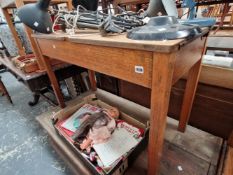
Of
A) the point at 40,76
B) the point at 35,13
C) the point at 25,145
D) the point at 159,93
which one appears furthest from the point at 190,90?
the point at 25,145

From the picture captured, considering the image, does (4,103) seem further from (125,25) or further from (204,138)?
(204,138)

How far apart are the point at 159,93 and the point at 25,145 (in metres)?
1.27

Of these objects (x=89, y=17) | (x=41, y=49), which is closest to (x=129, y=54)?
(x=89, y=17)

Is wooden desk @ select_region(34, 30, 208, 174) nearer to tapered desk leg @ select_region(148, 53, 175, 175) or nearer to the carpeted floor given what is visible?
tapered desk leg @ select_region(148, 53, 175, 175)

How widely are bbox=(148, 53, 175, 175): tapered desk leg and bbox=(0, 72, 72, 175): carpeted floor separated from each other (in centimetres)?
74

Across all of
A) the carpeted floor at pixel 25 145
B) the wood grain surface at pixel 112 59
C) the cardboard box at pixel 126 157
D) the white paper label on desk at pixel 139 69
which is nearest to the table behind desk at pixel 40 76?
the cardboard box at pixel 126 157

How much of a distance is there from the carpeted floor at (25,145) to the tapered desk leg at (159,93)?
74cm

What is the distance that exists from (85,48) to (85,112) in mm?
670

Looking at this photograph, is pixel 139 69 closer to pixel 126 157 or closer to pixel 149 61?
pixel 149 61


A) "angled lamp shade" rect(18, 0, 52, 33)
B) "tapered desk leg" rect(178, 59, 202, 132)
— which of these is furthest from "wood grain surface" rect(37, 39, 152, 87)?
"tapered desk leg" rect(178, 59, 202, 132)

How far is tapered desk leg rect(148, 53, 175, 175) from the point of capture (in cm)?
37

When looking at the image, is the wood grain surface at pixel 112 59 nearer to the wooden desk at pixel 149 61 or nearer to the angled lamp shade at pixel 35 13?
the wooden desk at pixel 149 61

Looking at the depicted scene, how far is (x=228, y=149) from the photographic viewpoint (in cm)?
80

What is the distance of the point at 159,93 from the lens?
0.41 meters
